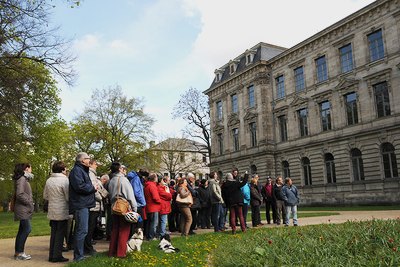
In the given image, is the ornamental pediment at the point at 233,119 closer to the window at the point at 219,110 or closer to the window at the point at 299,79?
the window at the point at 219,110

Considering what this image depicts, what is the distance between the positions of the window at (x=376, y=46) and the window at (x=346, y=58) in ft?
6.38

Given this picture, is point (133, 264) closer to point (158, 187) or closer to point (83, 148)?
point (158, 187)

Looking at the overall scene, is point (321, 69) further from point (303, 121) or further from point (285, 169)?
point (285, 169)

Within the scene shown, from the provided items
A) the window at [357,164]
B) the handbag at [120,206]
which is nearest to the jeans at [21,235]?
the handbag at [120,206]

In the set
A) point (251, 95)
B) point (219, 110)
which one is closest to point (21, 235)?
point (251, 95)

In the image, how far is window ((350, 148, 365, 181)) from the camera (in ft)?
98.1

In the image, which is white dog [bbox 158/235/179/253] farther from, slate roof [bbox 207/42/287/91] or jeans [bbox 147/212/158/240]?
slate roof [bbox 207/42/287/91]

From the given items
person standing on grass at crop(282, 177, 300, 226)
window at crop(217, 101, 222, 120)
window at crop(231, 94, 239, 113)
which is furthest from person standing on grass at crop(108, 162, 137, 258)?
window at crop(217, 101, 222, 120)

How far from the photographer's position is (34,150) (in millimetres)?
35000

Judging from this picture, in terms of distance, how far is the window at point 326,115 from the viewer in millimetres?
33344

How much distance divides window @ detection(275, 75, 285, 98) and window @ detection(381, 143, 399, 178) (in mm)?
13600

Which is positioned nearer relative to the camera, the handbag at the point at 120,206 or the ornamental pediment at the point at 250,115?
the handbag at the point at 120,206

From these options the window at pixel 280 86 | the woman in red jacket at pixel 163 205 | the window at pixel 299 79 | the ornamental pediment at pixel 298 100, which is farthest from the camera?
the window at pixel 280 86

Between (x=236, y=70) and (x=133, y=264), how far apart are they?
42363mm
